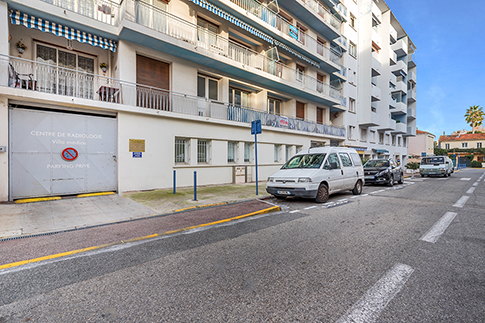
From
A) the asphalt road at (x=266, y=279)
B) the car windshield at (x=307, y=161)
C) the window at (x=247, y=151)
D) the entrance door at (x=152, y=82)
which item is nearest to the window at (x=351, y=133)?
the window at (x=247, y=151)

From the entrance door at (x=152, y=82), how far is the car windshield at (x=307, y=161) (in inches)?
262

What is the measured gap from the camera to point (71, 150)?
8.86 meters

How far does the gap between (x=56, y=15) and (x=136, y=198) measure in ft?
23.8

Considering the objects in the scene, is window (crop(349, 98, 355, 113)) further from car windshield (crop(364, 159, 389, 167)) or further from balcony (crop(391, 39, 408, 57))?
balcony (crop(391, 39, 408, 57))

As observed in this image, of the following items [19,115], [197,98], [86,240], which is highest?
[197,98]

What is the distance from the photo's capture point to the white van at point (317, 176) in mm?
7910

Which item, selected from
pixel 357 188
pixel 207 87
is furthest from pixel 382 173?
pixel 207 87

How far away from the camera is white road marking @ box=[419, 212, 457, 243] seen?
447cm

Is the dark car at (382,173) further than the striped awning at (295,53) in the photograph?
No

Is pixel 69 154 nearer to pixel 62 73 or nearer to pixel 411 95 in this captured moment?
pixel 62 73

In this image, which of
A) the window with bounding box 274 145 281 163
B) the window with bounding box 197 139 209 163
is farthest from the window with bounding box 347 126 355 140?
the window with bounding box 197 139 209 163

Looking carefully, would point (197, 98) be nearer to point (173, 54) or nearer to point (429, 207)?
point (173, 54)

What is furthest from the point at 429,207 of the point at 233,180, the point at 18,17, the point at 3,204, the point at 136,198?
the point at 18,17

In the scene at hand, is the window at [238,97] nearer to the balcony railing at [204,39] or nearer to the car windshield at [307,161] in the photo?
the balcony railing at [204,39]
